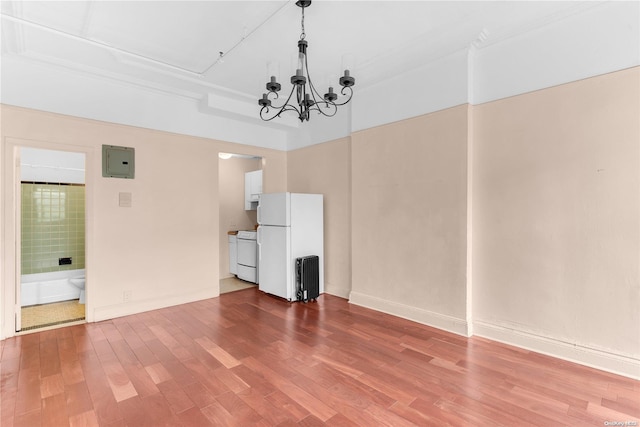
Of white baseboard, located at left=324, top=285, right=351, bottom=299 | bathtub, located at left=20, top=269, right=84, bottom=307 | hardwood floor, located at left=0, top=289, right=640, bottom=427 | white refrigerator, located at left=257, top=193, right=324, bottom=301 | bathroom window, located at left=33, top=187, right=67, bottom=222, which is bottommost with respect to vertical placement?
hardwood floor, located at left=0, top=289, right=640, bottom=427

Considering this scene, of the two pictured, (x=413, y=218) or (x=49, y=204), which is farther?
(x=49, y=204)

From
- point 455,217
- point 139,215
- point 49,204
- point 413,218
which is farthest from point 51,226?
point 455,217

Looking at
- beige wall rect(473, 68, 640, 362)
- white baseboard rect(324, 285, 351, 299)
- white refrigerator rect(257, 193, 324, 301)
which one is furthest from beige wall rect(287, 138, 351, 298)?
beige wall rect(473, 68, 640, 362)

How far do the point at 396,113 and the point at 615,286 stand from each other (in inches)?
108

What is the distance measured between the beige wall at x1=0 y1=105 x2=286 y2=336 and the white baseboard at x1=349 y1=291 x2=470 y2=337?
7.56ft

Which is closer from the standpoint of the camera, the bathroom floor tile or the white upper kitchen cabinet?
the bathroom floor tile

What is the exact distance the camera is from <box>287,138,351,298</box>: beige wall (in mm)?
4664

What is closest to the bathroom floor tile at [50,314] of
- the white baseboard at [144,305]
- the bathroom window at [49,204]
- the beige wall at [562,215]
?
the white baseboard at [144,305]

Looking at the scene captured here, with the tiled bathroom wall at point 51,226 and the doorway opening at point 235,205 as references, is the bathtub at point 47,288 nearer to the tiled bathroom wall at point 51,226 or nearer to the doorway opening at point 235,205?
the tiled bathroom wall at point 51,226

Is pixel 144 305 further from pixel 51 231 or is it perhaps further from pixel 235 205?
pixel 235 205

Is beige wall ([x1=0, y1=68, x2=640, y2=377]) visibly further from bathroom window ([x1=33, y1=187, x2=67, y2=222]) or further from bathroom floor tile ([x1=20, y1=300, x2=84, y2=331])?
bathroom window ([x1=33, y1=187, x2=67, y2=222])

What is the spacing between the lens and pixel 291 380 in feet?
7.93

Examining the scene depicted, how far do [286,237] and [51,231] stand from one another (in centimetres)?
382

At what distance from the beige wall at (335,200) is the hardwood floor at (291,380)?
1.28 metres
